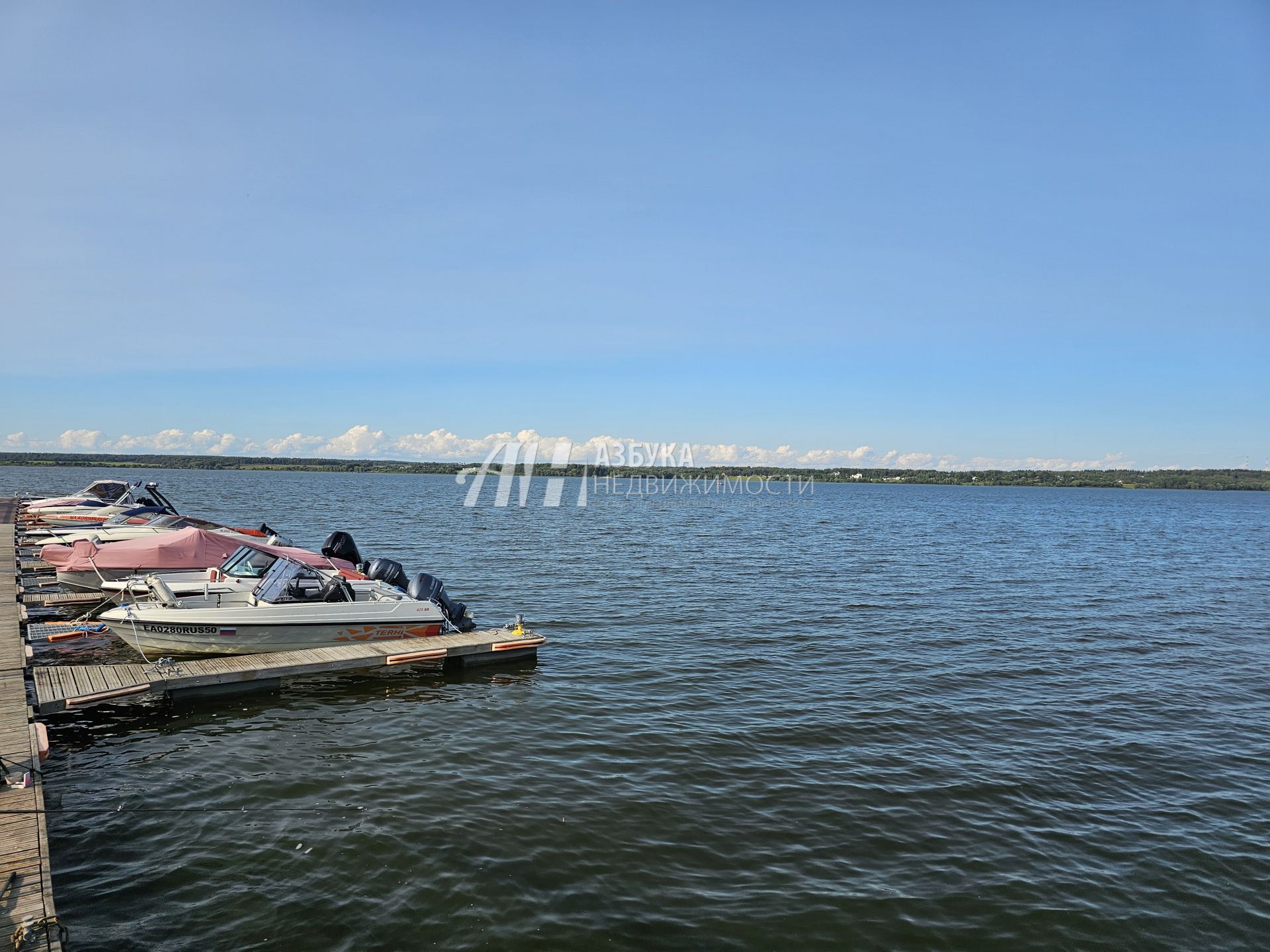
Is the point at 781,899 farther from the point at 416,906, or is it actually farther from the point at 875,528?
the point at 875,528

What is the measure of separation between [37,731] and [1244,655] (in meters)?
29.4

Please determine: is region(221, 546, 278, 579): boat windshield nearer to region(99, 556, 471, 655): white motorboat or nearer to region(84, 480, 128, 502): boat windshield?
region(99, 556, 471, 655): white motorboat

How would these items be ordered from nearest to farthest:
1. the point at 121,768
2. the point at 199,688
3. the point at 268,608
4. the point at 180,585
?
1. the point at 121,768
2. the point at 199,688
3. the point at 268,608
4. the point at 180,585

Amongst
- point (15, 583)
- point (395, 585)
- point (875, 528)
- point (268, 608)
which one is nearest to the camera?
point (268, 608)

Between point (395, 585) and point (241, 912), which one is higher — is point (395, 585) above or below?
above

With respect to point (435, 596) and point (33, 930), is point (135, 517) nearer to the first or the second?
point (435, 596)

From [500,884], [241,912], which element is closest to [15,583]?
[241,912]

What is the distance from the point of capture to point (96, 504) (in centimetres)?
3928

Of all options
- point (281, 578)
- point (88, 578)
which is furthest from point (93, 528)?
point (281, 578)

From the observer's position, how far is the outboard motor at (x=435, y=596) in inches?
767

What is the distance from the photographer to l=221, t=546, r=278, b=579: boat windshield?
19.2m

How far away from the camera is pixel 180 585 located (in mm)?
19156

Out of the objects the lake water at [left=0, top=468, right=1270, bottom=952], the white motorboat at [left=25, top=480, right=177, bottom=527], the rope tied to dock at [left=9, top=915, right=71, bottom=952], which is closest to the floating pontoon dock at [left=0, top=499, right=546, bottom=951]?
the rope tied to dock at [left=9, top=915, right=71, bottom=952]

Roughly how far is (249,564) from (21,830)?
11.8 metres
